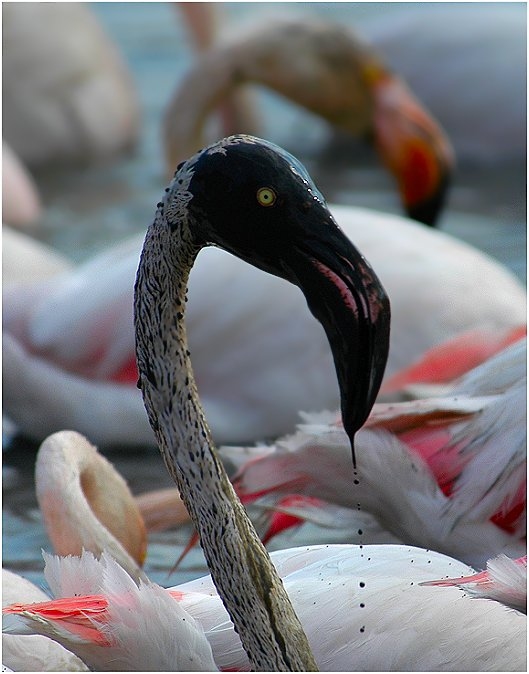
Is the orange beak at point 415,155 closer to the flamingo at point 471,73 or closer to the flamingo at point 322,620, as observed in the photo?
the flamingo at point 471,73

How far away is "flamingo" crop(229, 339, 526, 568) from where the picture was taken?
230 cm

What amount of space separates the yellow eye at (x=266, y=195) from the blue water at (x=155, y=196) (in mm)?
1435

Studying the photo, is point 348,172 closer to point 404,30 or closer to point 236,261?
point 404,30

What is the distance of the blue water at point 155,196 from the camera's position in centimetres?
312

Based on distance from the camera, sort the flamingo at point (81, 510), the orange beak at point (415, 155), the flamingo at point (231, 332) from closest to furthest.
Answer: the flamingo at point (81, 510), the flamingo at point (231, 332), the orange beak at point (415, 155)

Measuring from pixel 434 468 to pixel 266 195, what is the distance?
0.97 meters

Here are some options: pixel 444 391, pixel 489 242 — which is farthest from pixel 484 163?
pixel 444 391

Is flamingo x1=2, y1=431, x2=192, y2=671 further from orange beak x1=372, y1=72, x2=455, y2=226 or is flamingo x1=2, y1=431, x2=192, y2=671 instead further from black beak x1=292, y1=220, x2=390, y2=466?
orange beak x1=372, y1=72, x2=455, y2=226

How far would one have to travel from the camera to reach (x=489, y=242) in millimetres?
4598

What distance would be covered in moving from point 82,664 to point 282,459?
63cm

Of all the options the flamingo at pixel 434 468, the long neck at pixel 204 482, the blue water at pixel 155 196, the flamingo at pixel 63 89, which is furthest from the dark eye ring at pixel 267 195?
the flamingo at pixel 63 89

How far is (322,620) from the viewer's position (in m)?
1.81

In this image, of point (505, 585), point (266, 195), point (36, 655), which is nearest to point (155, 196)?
point (36, 655)

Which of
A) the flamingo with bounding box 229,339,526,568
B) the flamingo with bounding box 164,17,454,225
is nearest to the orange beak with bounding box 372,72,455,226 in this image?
the flamingo with bounding box 164,17,454,225
